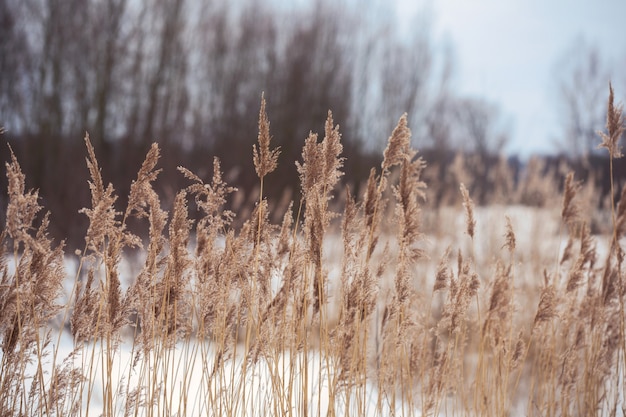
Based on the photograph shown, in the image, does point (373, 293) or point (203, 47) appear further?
point (203, 47)

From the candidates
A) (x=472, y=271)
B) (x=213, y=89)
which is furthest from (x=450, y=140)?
(x=472, y=271)

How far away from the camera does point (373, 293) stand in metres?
2.59

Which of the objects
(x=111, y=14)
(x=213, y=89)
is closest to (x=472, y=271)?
(x=111, y=14)

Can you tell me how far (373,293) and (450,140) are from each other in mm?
20335

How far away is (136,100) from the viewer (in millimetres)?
13477

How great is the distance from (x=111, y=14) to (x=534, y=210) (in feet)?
30.1

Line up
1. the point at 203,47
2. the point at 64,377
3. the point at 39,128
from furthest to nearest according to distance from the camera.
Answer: the point at 203,47 < the point at 39,128 < the point at 64,377

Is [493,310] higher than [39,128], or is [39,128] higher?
[39,128]

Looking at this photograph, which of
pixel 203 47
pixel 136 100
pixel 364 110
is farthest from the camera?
pixel 364 110

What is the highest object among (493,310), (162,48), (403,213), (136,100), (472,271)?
(162,48)

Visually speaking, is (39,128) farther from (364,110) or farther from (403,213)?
(403,213)

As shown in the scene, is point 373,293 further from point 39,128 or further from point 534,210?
point 39,128

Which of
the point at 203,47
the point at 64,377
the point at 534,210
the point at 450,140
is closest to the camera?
the point at 64,377

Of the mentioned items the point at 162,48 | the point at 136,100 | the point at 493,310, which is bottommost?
the point at 493,310
